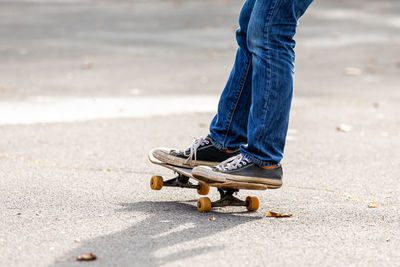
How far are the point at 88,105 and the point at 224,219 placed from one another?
371cm

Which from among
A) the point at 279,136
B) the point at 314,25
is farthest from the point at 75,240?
the point at 314,25

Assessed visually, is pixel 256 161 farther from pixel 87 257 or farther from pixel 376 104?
pixel 376 104

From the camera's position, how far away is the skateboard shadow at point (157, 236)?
302 cm

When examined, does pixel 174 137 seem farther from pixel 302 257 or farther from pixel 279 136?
pixel 302 257

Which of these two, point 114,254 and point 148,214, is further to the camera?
point 148,214

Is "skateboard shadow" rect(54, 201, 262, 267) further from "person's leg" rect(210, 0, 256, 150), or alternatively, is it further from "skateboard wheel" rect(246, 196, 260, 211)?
"person's leg" rect(210, 0, 256, 150)

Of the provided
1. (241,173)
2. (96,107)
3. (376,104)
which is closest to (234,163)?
(241,173)

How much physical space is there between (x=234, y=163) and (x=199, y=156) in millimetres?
339

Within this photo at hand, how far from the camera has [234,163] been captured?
378 cm

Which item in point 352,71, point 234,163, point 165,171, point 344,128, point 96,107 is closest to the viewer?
point 234,163

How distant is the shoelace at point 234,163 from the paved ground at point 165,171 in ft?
0.83

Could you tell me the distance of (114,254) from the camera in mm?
3051

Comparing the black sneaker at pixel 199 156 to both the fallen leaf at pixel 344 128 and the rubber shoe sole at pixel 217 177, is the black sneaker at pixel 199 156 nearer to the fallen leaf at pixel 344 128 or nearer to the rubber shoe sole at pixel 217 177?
the rubber shoe sole at pixel 217 177

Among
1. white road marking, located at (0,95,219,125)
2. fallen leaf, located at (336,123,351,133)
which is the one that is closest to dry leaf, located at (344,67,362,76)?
white road marking, located at (0,95,219,125)
